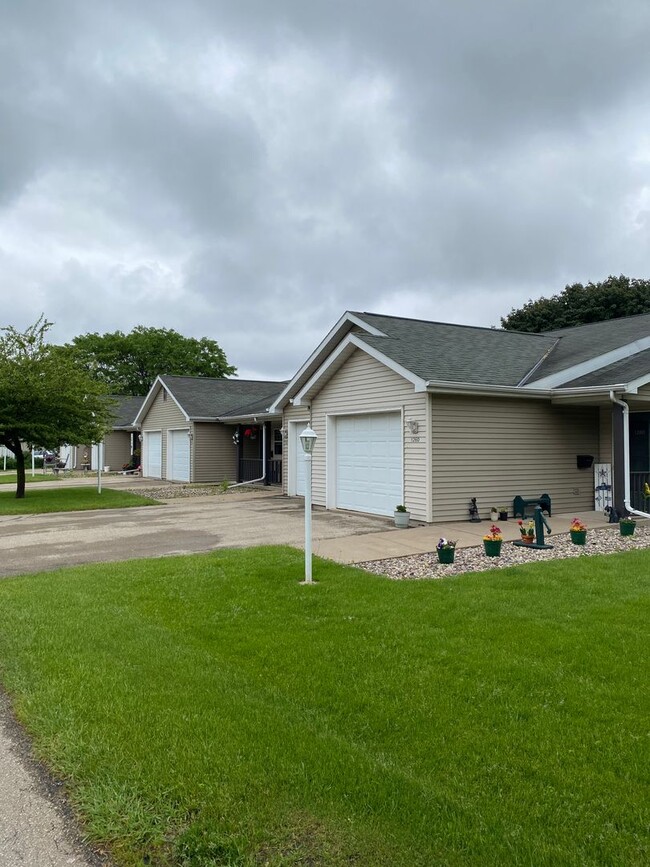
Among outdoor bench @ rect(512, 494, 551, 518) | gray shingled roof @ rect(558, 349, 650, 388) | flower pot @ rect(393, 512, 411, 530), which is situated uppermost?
gray shingled roof @ rect(558, 349, 650, 388)

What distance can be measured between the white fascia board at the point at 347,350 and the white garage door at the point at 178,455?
1007 cm

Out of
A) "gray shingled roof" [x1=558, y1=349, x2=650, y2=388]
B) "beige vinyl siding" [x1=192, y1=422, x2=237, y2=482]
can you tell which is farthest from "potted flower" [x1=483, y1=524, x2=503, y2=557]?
"beige vinyl siding" [x1=192, y1=422, x2=237, y2=482]

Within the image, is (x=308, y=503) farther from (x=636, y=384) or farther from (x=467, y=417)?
(x=636, y=384)

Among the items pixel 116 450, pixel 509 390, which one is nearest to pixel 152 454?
pixel 116 450

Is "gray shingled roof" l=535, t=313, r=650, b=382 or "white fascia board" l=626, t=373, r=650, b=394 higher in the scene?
"gray shingled roof" l=535, t=313, r=650, b=382

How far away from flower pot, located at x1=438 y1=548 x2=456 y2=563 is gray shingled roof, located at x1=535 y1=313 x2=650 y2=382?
6933 mm

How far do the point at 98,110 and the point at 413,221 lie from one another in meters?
9.85

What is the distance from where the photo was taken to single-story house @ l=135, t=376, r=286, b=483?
22562mm

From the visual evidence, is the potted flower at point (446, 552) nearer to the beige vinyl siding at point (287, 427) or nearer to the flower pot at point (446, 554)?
the flower pot at point (446, 554)

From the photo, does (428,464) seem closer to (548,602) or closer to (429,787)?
(548,602)

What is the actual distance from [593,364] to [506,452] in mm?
3334

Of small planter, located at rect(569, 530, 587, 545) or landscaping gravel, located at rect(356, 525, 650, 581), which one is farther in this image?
small planter, located at rect(569, 530, 587, 545)

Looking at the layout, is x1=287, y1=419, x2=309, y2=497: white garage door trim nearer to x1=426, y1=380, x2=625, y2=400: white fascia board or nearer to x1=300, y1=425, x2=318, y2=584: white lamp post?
x1=426, y1=380, x2=625, y2=400: white fascia board

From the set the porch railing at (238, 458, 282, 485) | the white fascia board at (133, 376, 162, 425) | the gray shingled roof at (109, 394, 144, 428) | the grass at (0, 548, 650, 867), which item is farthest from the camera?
the gray shingled roof at (109, 394, 144, 428)
